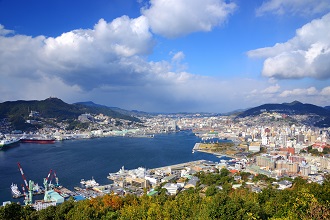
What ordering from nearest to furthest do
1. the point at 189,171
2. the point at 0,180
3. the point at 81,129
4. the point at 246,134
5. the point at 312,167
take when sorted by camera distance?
the point at 0,180 → the point at 189,171 → the point at 312,167 → the point at 246,134 → the point at 81,129

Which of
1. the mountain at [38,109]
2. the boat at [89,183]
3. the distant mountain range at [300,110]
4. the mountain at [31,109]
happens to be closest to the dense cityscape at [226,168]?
the boat at [89,183]

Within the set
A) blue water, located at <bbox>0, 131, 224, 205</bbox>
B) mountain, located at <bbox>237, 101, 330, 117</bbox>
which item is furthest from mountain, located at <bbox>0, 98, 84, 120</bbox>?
mountain, located at <bbox>237, 101, 330, 117</bbox>

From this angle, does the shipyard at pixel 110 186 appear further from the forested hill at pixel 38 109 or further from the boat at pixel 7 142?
the forested hill at pixel 38 109

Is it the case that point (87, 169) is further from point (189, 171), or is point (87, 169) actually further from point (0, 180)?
point (189, 171)

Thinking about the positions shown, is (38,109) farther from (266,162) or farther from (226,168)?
(266,162)

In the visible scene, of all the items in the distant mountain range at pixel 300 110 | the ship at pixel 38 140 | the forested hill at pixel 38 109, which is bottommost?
the ship at pixel 38 140

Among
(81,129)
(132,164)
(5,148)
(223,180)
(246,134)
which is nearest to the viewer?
(223,180)

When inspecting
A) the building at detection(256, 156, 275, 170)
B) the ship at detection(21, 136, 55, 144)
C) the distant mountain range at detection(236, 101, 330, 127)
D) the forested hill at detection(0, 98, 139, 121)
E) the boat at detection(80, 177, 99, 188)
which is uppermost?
the forested hill at detection(0, 98, 139, 121)

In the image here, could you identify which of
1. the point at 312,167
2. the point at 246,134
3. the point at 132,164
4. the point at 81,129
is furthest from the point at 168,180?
the point at 81,129

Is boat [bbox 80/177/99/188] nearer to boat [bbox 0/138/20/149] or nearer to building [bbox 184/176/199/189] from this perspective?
building [bbox 184/176/199/189]

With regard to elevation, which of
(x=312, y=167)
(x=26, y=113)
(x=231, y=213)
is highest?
(x=26, y=113)

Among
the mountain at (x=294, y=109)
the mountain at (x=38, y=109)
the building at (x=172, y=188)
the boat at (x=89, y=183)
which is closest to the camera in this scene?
the building at (x=172, y=188)
